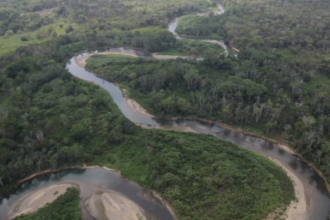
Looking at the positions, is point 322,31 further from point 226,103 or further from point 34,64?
point 34,64

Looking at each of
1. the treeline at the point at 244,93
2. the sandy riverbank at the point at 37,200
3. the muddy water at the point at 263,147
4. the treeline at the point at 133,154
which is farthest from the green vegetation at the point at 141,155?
the treeline at the point at 244,93

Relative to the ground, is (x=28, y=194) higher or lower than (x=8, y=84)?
lower

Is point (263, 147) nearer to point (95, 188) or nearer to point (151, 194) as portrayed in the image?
point (151, 194)

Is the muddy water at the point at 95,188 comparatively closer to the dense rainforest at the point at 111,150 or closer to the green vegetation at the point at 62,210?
the green vegetation at the point at 62,210

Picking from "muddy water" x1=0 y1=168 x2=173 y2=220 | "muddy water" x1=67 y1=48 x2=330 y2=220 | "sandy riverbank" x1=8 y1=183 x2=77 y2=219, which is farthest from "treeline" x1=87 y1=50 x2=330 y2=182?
"sandy riverbank" x1=8 y1=183 x2=77 y2=219

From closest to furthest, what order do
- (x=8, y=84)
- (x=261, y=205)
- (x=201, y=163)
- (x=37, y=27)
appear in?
(x=261, y=205)
(x=201, y=163)
(x=8, y=84)
(x=37, y=27)

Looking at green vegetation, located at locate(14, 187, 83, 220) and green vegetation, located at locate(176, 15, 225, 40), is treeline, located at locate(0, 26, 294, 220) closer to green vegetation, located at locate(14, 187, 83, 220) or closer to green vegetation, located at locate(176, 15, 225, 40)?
green vegetation, located at locate(14, 187, 83, 220)

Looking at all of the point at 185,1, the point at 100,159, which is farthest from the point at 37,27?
the point at 100,159
